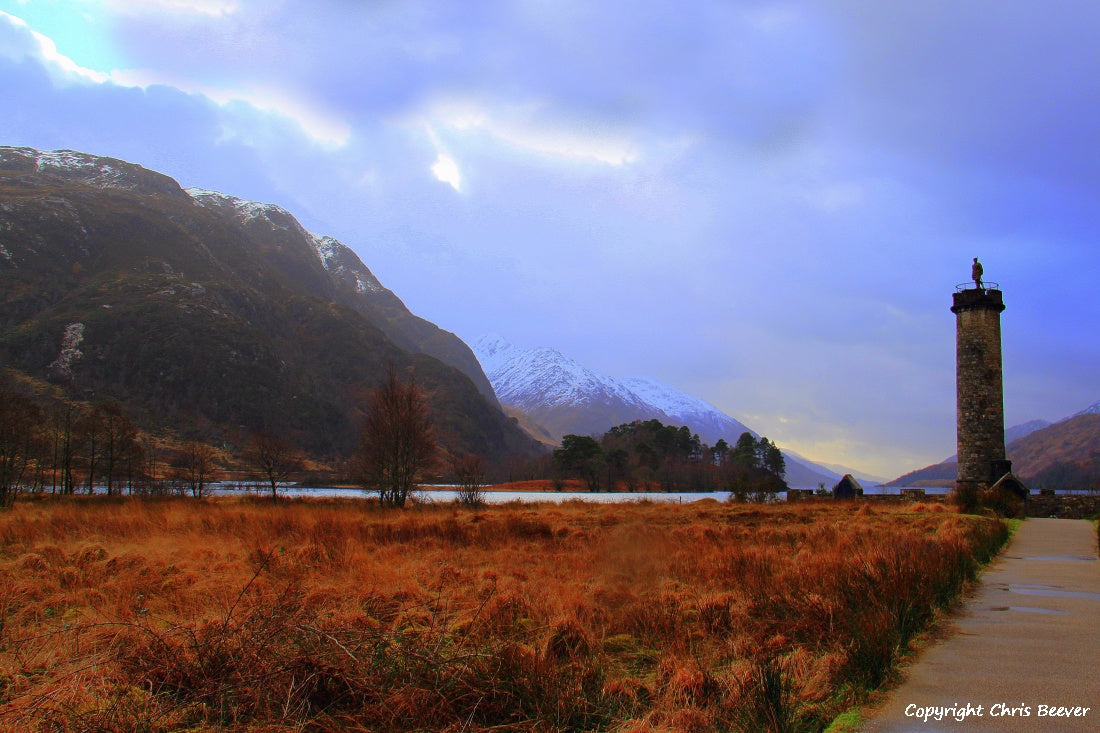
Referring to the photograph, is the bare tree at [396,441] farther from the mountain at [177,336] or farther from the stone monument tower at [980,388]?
the mountain at [177,336]

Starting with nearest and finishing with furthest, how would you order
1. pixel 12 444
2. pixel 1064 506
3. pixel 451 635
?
pixel 451 635
pixel 12 444
pixel 1064 506

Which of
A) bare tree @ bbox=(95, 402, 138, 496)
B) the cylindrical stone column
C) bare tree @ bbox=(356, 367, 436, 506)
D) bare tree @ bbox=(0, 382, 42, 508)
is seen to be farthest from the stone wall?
bare tree @ bbox=(95, 402, 138, 496)

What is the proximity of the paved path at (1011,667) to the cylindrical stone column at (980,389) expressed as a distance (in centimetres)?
3419

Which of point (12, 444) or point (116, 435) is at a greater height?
point (116, 435)

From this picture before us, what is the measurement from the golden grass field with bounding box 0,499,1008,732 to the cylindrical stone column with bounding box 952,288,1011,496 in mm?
29466

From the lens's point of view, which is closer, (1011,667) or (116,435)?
(1011,667)

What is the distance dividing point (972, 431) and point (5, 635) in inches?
1733

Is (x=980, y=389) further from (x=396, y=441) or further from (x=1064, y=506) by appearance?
(x=396, y=441)

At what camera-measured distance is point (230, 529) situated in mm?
17531

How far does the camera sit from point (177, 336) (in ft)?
443

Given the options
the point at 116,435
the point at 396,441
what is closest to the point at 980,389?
the point at 396,441

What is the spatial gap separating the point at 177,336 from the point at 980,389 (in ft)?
446

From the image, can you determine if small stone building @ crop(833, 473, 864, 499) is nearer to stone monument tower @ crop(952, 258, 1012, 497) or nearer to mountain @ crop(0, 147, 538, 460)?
stone monument tower @ crop(952, 258, 1012, 497)

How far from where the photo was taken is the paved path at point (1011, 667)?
13.7ft
